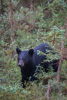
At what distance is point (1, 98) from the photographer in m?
5.38

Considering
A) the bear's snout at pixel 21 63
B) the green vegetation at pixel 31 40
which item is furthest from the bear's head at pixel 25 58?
the green vegetation at pixel 31 40

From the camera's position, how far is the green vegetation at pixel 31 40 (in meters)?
5.39

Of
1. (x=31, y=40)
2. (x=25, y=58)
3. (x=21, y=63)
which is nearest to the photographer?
(x=21, y=63)

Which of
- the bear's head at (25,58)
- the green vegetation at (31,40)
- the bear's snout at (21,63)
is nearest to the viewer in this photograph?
the green vegetation at (31,40)

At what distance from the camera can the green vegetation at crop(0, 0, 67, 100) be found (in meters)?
5.39

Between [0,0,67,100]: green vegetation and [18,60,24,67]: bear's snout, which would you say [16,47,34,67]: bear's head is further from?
[0,0,67,100]: green vegetation

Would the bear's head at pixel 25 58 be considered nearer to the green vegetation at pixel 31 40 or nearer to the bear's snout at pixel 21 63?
the bear's snout at pixel 21 63

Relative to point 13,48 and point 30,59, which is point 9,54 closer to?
point 13,48

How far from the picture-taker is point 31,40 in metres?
10.5

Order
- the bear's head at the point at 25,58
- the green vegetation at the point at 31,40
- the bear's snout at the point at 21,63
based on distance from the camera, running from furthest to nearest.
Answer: the bear's head at the point at 25,58 < the bear's snout at the point at 21,63 < the green vegetation at the point at 31,40

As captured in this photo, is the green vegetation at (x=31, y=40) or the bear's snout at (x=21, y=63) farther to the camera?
the bear's snout at (x=21, y=63)

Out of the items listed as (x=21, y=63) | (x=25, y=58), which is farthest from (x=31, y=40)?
(x=21, y=63)

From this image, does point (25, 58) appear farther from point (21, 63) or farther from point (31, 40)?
point (31, 40)

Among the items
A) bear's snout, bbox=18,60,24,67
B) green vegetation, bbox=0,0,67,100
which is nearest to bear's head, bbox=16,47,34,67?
bear's snout, bbox=18,60,24,67
